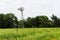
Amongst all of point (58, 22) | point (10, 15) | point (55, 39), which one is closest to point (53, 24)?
point (58, 22)

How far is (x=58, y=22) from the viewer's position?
65.8 metres

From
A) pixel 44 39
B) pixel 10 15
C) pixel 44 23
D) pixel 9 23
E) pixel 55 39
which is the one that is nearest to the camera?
pixel 44 39

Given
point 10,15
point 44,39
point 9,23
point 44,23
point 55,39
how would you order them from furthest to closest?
point 10,15, point 44,23, point 9,23, point 55,39, point 44,39

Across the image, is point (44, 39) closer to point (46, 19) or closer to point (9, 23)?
point (9, 23)

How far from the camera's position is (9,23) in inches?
2336

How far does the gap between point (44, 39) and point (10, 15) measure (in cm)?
5634

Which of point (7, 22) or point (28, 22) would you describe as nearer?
point (7, 22)

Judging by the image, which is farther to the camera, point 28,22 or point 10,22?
point 28,22

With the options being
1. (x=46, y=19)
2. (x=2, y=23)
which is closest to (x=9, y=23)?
(x=2, y=23)

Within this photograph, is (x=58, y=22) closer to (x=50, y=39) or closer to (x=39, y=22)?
(x=39, y=22)

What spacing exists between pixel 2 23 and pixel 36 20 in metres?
12.0

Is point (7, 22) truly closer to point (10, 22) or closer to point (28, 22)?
point (10, 22)

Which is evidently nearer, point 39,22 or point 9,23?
point 9,23

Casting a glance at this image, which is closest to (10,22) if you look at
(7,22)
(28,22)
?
(7,22)
